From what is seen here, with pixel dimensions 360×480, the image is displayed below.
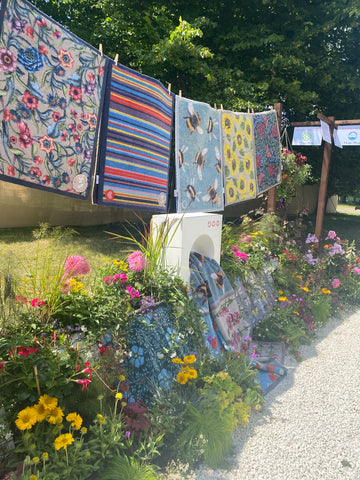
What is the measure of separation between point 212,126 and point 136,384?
11.0ft

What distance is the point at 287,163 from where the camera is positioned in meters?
6.34

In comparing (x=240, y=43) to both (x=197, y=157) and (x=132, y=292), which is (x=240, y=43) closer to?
(x=197, y=157)

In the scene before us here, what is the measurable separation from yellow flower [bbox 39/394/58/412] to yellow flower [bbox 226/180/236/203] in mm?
3717

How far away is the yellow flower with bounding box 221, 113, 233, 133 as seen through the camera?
192 inches

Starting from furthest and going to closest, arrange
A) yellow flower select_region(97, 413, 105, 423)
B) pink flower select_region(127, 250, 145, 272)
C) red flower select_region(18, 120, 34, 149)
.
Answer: pink flower select_region(127, 250, 145, 272) < red flower select_region(18, 120, 34, 149) < yellow flower select_region(97, 413, 105, 423)

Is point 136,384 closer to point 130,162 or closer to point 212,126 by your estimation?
point 130,162

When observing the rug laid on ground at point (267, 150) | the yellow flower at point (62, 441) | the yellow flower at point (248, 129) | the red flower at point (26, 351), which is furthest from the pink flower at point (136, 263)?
the rug laid on ground at point (267, 150)

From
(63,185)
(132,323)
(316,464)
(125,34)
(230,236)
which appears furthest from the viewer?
(125,34)

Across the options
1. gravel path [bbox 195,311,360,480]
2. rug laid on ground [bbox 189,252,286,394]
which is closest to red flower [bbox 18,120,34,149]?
rug laid on ground [bbox 189,252,286,394]

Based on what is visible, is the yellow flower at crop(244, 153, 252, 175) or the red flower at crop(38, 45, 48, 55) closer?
the red flower at crop(38, 45, 48, 55)

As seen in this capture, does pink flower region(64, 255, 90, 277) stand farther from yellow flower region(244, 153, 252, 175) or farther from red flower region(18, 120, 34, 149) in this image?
yellow flower region(244, 153, 252, 175)

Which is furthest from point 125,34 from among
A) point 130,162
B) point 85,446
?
point 85,446

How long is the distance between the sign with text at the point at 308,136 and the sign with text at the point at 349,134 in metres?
0.35

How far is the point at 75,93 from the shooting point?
309cm
